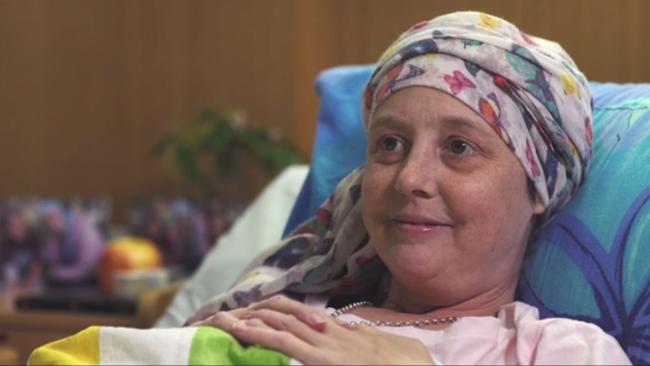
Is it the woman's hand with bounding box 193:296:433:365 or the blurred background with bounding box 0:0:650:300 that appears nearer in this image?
the woman's hand with bounding box 193:296:433:365

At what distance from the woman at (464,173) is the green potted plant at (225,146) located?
2.28m

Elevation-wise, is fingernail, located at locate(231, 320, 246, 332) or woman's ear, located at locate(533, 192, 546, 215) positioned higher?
woman's ear, located at locate(533, 192, 546, 215)

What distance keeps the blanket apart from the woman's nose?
29cm

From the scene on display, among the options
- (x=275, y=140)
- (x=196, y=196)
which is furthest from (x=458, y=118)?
(x=196, y=196)

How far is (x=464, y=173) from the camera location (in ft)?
5.06

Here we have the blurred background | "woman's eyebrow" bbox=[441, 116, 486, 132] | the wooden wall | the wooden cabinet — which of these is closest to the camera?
"woman's eyebrow" bbox=[441, 116, 486, 132]

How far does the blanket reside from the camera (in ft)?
4.37

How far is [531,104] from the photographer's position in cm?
157

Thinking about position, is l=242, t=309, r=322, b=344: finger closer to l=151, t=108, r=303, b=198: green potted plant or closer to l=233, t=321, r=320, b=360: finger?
l=233, t=321, r=320, b=360: finger

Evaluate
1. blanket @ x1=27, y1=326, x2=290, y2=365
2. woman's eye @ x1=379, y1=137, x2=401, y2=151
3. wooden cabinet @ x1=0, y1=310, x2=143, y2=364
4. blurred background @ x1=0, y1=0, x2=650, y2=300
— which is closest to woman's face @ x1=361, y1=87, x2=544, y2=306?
woman's eye @ x1=379, y1=137, x2=401, y2=151

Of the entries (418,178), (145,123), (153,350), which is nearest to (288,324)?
(153,350)

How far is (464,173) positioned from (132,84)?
2.98m

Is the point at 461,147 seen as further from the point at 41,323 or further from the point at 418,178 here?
the point at 41,323

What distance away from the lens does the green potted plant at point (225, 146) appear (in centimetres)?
394
